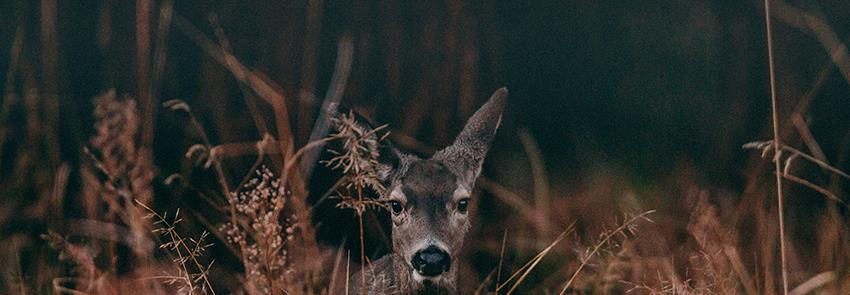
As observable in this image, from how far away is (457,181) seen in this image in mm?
4277

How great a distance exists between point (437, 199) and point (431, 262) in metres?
0.44

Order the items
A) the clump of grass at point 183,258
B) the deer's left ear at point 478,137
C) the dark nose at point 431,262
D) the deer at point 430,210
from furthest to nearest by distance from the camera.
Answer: the deer's left ear at point 478,137 → the deer at point 430,210 → the dark nose at point 431,262 → the clump of grass at point 183,258

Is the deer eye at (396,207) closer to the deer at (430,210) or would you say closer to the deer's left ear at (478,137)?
the deer at (430,210)

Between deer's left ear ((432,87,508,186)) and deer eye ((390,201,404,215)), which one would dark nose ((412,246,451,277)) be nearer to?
deer eye ((390,201,404,215))

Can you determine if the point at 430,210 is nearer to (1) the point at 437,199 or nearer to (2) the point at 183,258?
(1) the point at 437,199

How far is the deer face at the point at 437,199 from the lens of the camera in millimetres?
3879

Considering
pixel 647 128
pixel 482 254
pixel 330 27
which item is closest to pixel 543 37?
pixel 647 128

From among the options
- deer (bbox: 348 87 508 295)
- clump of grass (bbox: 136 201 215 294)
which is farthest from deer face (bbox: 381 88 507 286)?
clump of grass (bbox: 136 201 215 294)

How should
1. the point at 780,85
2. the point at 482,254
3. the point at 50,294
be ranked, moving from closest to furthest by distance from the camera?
1. the point at 50,294
2. the point at 482,254
3. the point at 780,85

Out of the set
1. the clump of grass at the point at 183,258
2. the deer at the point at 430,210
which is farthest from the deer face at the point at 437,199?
the clump of grass at the point at 183,258

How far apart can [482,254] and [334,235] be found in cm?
79

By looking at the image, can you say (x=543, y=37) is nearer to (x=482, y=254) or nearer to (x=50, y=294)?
(x=482, y=254)

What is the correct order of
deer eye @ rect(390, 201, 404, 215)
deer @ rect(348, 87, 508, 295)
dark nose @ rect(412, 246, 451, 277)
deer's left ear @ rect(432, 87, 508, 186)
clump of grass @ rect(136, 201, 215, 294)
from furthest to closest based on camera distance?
deer's left ear @ rect(432, 87, 508, 186)
deer eye @ rect(390, 201, 404, 215)
deer @ rect(348, 87, 508, 295)
dark nose @ rect(412, 246, 451, 277)
clump of grass @ rect(136, 201, 215, 294)

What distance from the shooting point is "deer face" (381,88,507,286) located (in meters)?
3.88
